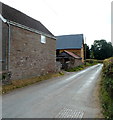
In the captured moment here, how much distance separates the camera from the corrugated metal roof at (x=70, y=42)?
138 ft

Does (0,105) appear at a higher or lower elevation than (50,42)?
lower

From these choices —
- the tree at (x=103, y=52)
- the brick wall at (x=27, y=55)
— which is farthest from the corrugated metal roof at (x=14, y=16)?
the tree at (x=103, y=52)

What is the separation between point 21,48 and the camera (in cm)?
1361

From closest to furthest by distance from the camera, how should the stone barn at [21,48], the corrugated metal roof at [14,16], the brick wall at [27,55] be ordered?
1. the stone barn at [21,48]
2. the brick wall at [27,55]
3. the corrugated metal roof at [14,16]

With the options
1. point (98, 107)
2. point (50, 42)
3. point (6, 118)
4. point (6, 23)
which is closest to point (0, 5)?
point (6, 23)

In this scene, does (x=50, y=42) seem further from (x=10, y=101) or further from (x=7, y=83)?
(x=10, y=101)

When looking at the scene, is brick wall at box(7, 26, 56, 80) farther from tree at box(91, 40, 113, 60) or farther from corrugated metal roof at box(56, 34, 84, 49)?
tree at box(91, 40, 113, 60)

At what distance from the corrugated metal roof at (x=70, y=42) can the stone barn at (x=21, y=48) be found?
2391cm

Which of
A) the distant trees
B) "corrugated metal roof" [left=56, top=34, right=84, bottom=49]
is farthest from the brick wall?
the distant trees

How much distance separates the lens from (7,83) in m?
10.8

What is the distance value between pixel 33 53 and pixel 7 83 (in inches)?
219

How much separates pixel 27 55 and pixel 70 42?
1218 inches

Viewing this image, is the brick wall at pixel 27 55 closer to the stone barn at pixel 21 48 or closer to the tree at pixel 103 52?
the stone barn at pixel 21 48

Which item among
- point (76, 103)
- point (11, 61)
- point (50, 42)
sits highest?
point (50, 42)
